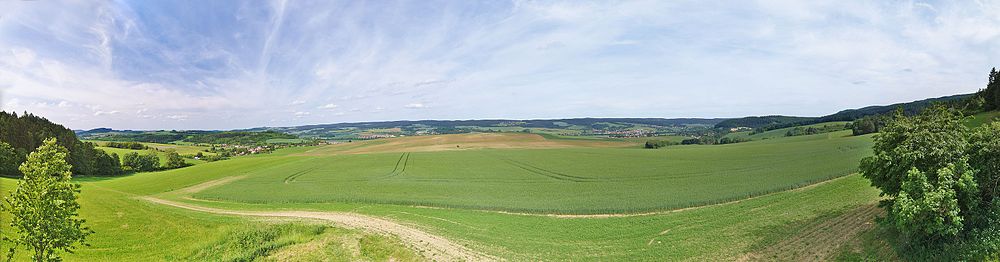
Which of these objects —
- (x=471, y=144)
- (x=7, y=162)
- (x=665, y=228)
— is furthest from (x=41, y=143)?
(x=665, y=228)

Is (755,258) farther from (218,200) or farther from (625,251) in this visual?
(218,200)

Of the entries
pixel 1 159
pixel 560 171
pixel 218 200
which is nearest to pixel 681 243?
pixel 560 171

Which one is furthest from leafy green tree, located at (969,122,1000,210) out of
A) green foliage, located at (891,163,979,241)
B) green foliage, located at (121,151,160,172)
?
green foliage, located at (121,151,160,172)

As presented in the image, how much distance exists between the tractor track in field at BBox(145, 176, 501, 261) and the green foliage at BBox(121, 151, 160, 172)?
66.8 meters

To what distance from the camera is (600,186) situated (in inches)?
1741

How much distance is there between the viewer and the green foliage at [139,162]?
87.4m

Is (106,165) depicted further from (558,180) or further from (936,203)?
(936,203)

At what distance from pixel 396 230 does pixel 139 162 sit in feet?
320

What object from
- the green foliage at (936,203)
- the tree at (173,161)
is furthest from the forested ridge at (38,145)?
the green foliage at (936,203)

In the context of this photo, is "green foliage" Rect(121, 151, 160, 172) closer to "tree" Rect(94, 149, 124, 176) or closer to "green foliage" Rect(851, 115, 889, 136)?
"tree" Rect(94, 149, 124, 176)

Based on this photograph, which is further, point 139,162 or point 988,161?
point 139,162

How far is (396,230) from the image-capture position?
25625 millimetres

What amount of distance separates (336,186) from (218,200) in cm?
1242

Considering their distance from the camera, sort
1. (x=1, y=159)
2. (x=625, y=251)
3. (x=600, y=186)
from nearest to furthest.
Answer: (x=625, y=251) → (x=600, y=186) → (x=1, y=159)
